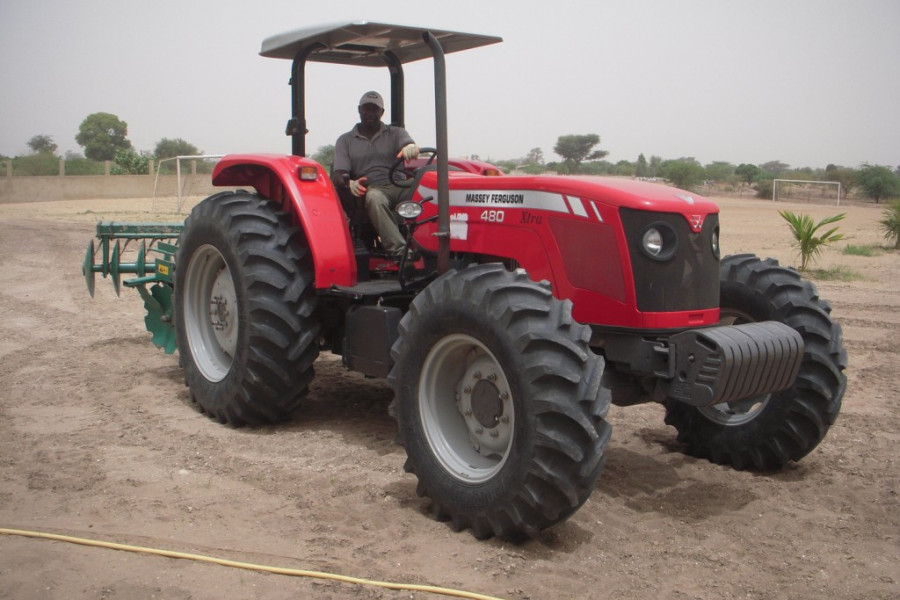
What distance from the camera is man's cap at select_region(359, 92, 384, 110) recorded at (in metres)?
5.98

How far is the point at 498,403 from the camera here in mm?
4199

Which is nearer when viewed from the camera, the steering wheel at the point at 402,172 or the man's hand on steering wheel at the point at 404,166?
the man's hand on steering wheel at the point at 404,166

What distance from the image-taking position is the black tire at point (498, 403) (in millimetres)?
3734

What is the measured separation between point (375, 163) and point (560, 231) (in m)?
1.78

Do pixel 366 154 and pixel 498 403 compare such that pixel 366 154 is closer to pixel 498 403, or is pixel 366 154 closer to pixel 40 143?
pixel 498 403

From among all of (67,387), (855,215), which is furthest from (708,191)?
(67,387)

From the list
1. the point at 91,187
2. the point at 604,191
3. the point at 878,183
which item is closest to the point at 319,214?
the point at 604,191

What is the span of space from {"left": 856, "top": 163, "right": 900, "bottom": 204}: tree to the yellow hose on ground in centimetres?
3921

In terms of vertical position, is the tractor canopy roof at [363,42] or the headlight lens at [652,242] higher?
the tractor canopy roof at [363,42]

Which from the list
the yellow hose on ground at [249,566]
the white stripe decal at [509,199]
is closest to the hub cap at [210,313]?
the white stripe decal at [509,199]

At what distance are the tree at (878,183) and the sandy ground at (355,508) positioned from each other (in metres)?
35.3

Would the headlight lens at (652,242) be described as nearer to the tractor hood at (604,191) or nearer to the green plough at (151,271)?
the tractor hood at (604,191)

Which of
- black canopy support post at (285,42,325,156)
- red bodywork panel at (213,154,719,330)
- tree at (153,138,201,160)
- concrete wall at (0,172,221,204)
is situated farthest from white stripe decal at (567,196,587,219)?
tree at (153,138,201,160)

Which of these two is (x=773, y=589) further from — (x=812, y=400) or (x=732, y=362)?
(x=812, y=400)
